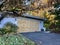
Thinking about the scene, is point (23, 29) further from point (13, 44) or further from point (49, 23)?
point (13, 44)

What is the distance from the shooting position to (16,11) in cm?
1007

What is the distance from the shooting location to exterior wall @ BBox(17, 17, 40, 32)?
28.7 metres

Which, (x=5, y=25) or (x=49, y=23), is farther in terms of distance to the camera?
(x=49, y=23)

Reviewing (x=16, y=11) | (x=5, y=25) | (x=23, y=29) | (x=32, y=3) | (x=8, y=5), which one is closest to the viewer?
(x=8, y=5)

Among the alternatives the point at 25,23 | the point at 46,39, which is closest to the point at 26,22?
the point at 25,23

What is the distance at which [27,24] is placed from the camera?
29.0 meters

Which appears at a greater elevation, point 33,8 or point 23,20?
point 33,8

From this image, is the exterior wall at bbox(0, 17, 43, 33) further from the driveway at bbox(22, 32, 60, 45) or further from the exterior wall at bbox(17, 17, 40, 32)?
the driveway at bbox(22, 32, 60, 45)

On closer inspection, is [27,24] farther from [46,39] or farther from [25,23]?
[46,39]

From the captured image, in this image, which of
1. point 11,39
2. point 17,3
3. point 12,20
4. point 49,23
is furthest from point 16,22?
point 17,3

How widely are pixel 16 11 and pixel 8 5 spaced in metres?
1.03

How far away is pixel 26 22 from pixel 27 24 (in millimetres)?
278

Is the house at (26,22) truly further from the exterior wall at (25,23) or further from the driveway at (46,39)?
the driveway at (46,39)

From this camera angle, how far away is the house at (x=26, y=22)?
1106 inches
